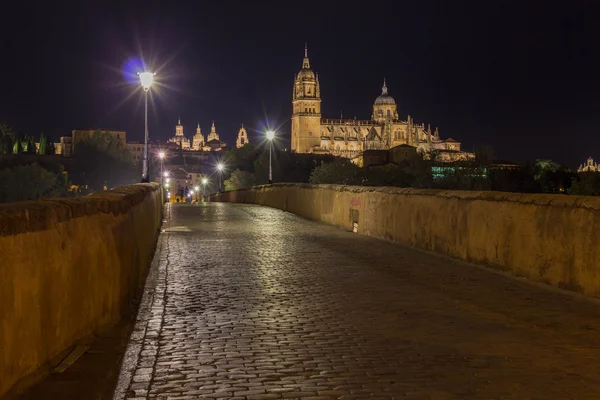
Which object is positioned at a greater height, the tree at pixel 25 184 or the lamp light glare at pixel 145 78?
the lamp light glare at pixel 145 78

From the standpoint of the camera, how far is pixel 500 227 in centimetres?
1249

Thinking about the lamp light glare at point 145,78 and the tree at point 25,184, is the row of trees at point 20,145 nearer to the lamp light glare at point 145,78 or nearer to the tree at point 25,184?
the tree at point 25,184

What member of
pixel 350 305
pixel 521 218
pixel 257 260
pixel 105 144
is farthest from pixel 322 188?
pixel 105 144

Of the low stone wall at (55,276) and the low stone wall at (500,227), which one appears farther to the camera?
the low stone wall at (500,227)

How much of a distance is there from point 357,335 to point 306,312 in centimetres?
141

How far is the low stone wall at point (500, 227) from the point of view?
10.1 metres

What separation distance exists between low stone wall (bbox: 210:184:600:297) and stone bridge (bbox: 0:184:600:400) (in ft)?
0.11

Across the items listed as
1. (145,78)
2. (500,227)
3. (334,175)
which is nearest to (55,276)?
(500,227)

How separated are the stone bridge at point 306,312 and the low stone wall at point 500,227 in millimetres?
34

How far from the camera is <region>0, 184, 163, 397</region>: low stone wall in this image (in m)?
5.27

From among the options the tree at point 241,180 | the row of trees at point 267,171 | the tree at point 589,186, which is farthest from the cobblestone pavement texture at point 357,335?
the tree at point 241,180

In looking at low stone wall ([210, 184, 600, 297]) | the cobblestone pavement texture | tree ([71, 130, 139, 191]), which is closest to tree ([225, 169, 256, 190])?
tree ([71, 130, 139, 191])

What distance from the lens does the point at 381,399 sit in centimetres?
555

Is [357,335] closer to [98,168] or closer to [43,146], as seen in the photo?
[98,168]
